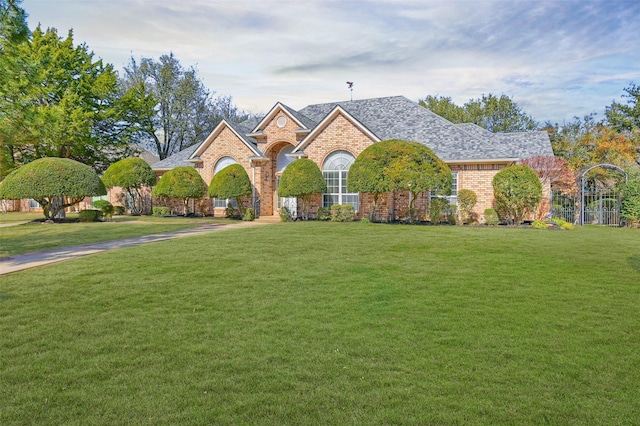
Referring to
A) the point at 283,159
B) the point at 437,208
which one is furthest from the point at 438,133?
the point at 283,159

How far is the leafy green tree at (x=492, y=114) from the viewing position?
42.1 metres

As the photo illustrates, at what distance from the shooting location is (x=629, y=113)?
81.4ft

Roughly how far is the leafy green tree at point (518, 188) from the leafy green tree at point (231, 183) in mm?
13118

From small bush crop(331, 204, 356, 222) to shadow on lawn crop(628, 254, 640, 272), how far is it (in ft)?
40.1

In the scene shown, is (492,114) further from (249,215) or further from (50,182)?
(50,182)

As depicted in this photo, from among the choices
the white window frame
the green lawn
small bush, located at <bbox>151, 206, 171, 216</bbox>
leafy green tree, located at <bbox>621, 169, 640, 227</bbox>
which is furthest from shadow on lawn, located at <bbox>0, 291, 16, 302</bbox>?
leafy green tree, located at <bbox>621, 169, 640, 227</bbox>

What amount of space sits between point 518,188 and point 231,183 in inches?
574

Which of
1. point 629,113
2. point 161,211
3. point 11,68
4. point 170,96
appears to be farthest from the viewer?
point 170,96

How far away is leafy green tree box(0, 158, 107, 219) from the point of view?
19000mm

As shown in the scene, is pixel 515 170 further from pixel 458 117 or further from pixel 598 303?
pixel 458 117

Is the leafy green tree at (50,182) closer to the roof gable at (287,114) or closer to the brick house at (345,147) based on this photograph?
the brick house at (345,147)

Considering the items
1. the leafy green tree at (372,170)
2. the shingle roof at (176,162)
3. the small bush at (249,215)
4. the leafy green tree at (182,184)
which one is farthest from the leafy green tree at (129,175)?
the leafy green tree at (372,170)

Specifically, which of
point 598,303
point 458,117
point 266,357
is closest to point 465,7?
point 598,303

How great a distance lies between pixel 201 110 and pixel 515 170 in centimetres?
3140
